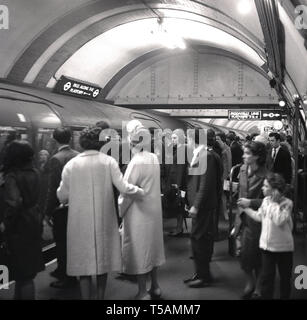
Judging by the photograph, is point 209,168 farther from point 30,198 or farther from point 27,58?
point 27,58

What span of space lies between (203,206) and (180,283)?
0.95 meters

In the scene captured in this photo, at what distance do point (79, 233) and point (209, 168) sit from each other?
1.62m

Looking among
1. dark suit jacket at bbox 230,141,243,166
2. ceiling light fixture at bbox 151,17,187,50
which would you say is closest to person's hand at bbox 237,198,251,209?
dark suit jacket at bbox 230,141,243,166

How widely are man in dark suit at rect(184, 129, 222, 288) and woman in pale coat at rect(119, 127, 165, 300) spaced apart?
639 mm

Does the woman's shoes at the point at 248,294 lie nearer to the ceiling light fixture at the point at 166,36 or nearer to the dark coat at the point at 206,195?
the dark coat at the point at 206,195

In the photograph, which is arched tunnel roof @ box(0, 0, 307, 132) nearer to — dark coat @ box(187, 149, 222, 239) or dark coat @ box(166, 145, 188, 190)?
dark coat @ box(166, 145, 188, 190)

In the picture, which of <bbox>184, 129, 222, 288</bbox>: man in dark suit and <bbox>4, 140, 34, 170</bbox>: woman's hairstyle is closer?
<bbox>4, 140, 34, 170</bbox>: woman's hairstyle

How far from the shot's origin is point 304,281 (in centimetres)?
449

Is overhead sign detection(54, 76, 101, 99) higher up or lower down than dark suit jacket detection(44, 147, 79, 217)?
higher up

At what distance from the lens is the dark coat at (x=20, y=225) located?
3.56 m

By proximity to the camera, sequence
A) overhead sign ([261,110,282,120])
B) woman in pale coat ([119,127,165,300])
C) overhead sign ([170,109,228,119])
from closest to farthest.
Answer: woman in pale coat ([119,127,165,300]) → overhead sign ([261,110,282,120]) → overhead sign ([170,109,228,119])

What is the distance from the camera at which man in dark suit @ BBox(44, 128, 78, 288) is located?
174 inches
